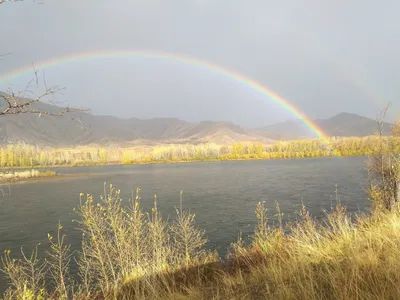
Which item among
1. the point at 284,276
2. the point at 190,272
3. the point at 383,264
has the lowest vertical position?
the point at 190,272

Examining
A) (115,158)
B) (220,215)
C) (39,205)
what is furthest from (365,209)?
(115,158)

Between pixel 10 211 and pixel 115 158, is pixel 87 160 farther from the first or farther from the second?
pixel 10 211

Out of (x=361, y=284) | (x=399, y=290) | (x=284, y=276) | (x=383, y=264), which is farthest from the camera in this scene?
(x=284, y=276)

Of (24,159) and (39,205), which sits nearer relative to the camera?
(39,205)

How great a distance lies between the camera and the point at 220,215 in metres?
25.1

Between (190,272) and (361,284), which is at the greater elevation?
(361,284)

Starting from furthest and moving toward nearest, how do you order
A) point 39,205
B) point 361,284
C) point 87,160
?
point 87,160 < point 39,205 < point 361,284

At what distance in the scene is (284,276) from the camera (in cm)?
515

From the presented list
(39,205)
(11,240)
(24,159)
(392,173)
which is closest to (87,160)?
(24,159)

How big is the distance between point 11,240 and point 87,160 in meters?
171

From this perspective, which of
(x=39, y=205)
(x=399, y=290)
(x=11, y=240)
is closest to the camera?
(x=399, y=290)

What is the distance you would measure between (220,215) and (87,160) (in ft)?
568

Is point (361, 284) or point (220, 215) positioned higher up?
point (361, 284)

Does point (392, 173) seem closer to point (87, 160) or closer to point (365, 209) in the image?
point (365, 209)
